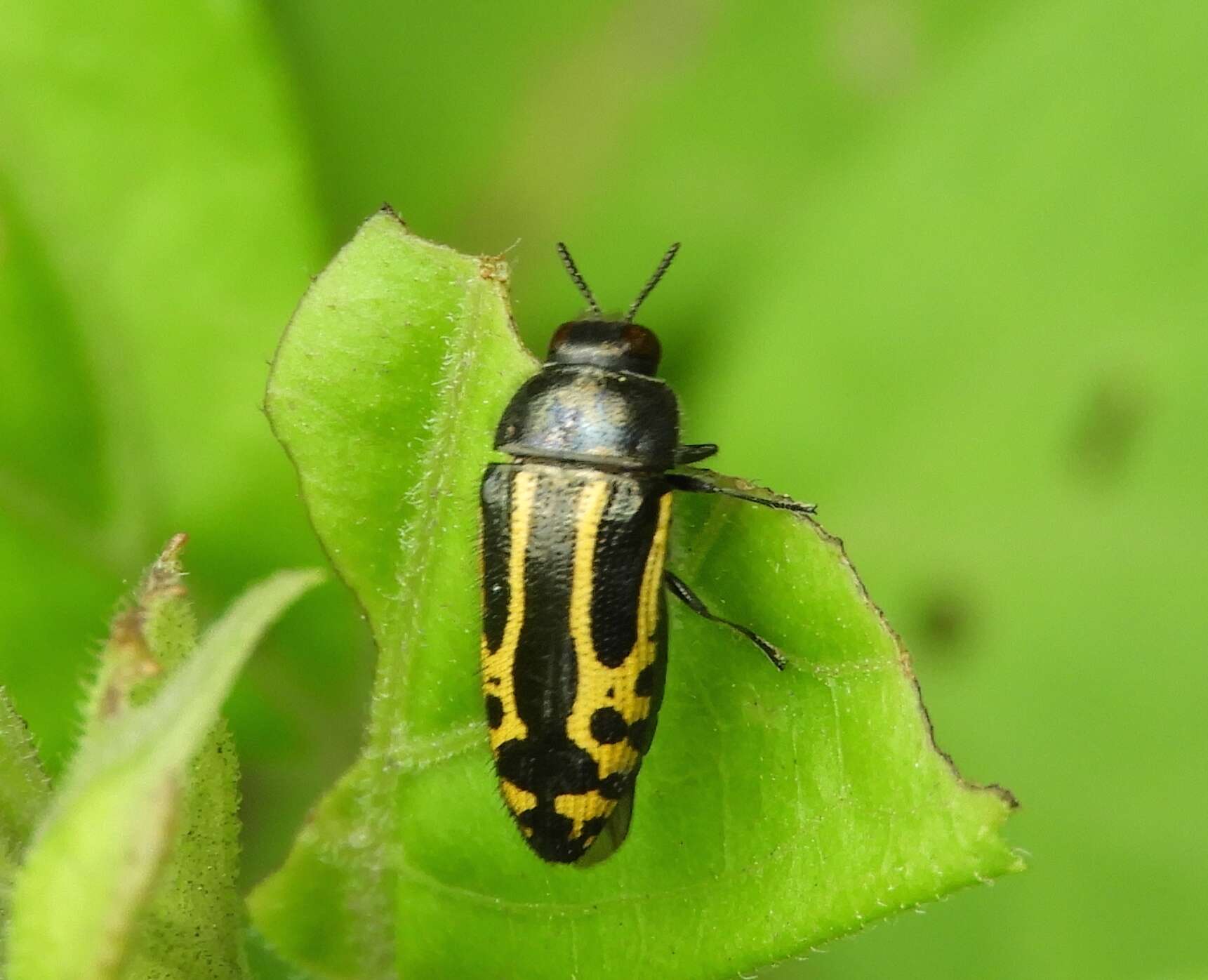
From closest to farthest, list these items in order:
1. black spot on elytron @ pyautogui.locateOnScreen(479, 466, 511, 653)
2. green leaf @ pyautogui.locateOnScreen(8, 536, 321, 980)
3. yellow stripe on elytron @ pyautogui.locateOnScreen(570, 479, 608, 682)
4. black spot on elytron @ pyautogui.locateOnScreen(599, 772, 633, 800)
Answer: green leaf @ pyautogui.locateOnScreen(8, 536, 321, 980) → black spot on elytron @ pyautogui.locateOnScreen(599, 772, 633, 800) → black spot on elytron @ pyautogui.locateOnScreen(479, 466, 511, 653) → yellow stripe on elytron @ pyautogui.locateOnScreen(570, 479, 608, 682)

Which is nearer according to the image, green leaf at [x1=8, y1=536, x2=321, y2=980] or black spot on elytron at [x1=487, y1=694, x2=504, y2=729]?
green leaf at [x1=8, y1=536, x2=321, y2=980]

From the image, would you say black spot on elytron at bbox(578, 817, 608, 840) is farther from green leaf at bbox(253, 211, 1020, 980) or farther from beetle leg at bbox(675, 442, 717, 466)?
beetle leg at bbox(675, 442, 717, 466)

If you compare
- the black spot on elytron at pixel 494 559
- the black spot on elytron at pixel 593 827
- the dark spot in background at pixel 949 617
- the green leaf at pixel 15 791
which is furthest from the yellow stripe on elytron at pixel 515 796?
the dark spot in background at pixel 949 617

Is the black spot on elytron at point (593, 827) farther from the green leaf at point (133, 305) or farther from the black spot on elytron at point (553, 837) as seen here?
the green leaf at point (133, 305)

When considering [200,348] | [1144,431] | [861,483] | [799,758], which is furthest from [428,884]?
[1144,431]

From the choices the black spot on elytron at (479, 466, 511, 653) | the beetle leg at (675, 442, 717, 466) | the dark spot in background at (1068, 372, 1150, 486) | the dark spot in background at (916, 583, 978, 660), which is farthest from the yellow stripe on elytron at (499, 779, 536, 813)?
the dark spot in background at (1068, 372, 1150, 486)

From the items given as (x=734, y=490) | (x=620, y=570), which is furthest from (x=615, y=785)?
(x=734, y=490)

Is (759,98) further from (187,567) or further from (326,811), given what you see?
(326,811)
